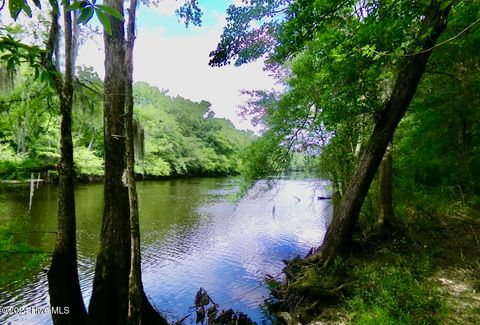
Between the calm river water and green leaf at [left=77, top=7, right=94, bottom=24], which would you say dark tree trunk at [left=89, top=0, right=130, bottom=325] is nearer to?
the calm river water

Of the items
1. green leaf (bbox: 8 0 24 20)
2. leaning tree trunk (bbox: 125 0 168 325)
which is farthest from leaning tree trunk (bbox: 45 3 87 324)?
green leaf (bbox: 8 0 24 20)

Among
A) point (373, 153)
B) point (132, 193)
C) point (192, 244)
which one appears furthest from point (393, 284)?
point (192, 244)

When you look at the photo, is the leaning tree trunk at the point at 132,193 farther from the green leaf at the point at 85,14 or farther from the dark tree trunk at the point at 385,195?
the dark tree trunk at the point at 385,195

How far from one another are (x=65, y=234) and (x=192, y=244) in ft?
24.9

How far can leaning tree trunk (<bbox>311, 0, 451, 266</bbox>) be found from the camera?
18.3 ft

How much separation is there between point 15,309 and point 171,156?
3317 cm

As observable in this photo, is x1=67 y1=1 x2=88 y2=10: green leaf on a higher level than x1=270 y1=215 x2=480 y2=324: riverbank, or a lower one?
higher

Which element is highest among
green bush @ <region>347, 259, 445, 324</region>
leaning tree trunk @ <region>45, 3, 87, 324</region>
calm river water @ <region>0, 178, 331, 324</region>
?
leaning tree trunk @ <region>45, 3, 87, 324</region>

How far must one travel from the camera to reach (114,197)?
178 inches

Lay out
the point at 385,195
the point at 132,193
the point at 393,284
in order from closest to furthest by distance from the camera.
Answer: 1. the point at 132,193
2. the point at 393,284
3. the point at 385,195

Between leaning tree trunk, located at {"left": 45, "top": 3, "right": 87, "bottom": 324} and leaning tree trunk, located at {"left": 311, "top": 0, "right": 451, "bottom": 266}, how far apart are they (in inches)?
190

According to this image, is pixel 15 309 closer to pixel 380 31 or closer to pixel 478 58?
pixel 380 31

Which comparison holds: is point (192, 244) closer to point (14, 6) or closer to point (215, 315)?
point (215, 315)

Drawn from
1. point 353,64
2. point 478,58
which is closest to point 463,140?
point 478,58
